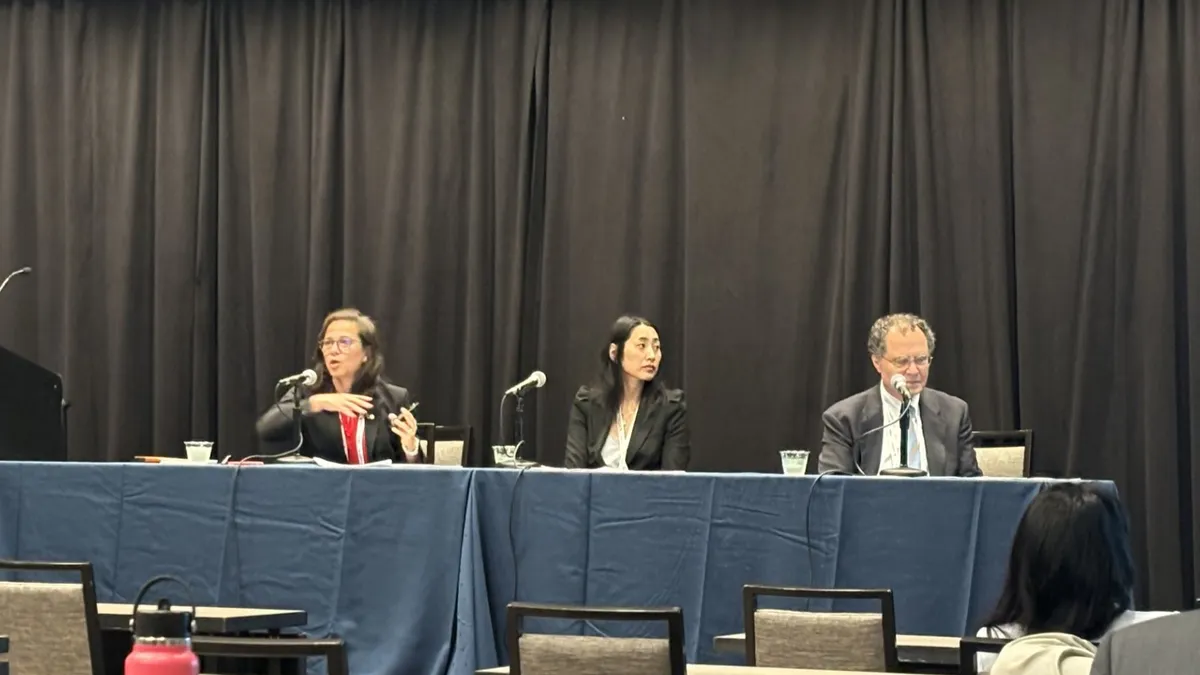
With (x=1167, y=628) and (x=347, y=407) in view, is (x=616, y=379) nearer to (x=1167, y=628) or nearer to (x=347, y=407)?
(x=347, y=407)

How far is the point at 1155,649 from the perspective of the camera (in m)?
1.71

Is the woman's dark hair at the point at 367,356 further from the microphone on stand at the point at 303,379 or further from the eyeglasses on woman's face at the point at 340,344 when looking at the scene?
the microphone on stand at the point at 303,379

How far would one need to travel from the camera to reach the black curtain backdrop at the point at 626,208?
22.6 feet

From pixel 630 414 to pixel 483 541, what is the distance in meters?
1.24

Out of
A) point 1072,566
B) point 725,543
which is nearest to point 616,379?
point 725,543

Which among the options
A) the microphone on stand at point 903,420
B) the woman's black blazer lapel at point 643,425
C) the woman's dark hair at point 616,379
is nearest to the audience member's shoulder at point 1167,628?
the microphone on stand at point 903,420

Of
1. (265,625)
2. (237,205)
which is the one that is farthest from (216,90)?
(265,625)

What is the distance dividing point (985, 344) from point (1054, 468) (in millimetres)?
573

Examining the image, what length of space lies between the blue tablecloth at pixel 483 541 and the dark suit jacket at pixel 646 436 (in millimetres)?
1025

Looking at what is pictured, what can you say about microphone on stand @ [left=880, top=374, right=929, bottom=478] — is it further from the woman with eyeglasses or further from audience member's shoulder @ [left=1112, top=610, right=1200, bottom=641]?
audience member's shoulder @ [left=1112, top=610, right=1200, bottom=641]

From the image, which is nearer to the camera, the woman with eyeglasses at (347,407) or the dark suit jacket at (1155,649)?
the dark suit jacket at (1155,649)

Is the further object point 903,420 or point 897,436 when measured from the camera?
point 897,436

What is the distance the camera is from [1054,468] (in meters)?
6.95

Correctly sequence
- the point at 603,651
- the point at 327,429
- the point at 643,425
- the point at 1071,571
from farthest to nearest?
1. the point at 643,425
2. the point at 327,429
3. the point at 603,651
4. the point at 1071,571
